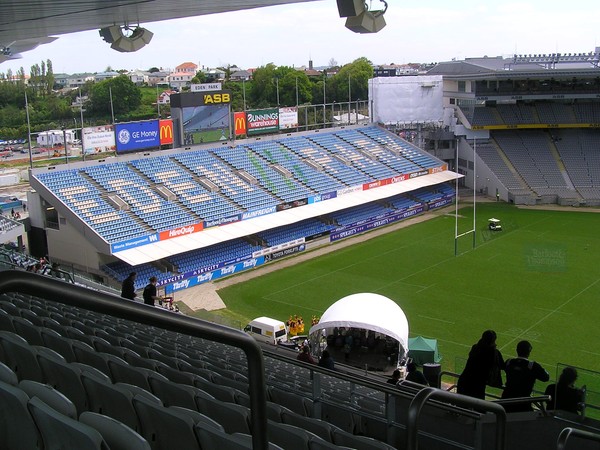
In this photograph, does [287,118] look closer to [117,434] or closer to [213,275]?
[213,275]

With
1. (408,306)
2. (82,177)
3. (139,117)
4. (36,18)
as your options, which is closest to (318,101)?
(139,117)

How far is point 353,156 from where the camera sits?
130ft

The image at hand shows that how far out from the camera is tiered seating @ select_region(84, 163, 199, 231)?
28078mm

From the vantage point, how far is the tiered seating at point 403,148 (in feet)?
138

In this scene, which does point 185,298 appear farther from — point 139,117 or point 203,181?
point 139,117

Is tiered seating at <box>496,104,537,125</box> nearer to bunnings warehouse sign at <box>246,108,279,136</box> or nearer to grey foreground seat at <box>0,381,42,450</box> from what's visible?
bunnings warehouse sign at <box>246,108,279,136</box>

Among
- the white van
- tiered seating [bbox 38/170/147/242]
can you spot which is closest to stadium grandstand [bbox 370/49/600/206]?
tiered seating [bbox 38/170/147/242]

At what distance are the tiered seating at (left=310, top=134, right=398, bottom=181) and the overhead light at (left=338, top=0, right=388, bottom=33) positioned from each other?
30.0 metres

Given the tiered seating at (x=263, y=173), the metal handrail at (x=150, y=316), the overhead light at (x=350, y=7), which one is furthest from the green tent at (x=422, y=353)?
the tiered seating at (x=263, y=173)

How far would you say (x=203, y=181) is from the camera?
31891mm

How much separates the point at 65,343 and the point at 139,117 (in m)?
73.7

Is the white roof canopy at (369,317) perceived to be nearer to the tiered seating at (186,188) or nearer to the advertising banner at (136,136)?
the tiered seating at (186,188)

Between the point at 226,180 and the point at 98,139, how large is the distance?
6.38 meters

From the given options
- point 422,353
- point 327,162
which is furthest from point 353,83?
point 422,353
